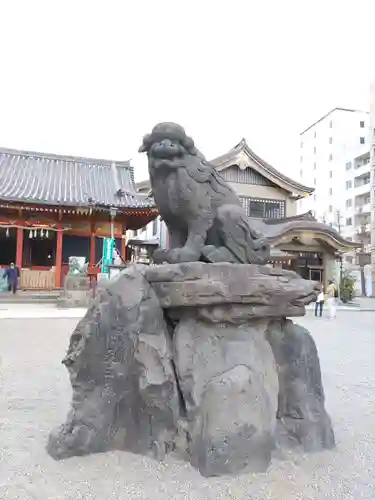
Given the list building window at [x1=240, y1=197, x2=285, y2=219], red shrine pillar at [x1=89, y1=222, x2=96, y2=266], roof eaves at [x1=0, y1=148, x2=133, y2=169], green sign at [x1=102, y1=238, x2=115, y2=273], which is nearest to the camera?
green sign at [x1=102, y1=238, x2=115, y2=273]

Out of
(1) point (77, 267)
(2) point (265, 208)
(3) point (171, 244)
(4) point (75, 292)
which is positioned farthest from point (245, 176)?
(3) point (171, 244)

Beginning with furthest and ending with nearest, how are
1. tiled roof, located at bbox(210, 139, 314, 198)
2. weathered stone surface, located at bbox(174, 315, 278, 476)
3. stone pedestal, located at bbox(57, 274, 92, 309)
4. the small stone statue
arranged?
1. tiled roof, located at bbox(210, 139, 314, 198)
2. the small stone statue
3. stone pedestal, located at bbox(57, 274, 92, 309)
4. weathered stone surface, located at bbox(174, 315, 278, 476)

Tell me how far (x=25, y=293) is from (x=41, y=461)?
14.4 metres

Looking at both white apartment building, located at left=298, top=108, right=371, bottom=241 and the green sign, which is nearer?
the green sign

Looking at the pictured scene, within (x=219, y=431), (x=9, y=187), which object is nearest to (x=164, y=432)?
(x=219, y=431)

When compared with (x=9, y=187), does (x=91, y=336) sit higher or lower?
lower

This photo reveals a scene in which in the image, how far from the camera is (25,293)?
52.9ft

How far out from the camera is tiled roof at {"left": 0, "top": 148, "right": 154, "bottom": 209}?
16797 mm

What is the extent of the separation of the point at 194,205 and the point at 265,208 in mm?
21567

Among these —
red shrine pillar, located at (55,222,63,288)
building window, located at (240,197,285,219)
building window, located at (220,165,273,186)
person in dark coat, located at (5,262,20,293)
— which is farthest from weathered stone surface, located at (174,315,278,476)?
building window, located at (240,197,285,219)

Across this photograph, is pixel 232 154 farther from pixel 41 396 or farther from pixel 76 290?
pixel 41 396

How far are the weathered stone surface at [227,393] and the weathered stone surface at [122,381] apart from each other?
5.9 inches

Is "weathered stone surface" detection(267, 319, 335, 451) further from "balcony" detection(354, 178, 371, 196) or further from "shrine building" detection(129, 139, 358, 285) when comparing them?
"balcony" detection(354, 178, 371, 196)

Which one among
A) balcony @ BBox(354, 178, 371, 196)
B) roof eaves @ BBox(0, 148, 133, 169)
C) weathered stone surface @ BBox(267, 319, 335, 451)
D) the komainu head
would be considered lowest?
weathered stone surface @ BBox(267, 319, 335, 451)
